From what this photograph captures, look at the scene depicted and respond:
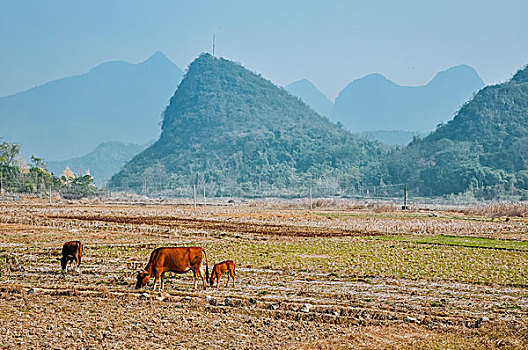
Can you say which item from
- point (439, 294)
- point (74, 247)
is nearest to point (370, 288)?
point (439, 294)

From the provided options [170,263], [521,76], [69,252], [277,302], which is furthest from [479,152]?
[277,302]

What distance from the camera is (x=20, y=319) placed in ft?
35.1

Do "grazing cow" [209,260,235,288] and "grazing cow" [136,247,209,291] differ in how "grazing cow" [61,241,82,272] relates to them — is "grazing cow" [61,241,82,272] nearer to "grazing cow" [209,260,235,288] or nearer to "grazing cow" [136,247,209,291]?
"grazing cow" [136,247,209,291]

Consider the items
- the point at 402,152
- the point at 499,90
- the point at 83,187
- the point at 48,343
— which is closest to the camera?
the point at 48,343

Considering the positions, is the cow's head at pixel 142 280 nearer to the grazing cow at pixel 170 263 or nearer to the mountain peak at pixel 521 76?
the grazing cow at pixel 170 263

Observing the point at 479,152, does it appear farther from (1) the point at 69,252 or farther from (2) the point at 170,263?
(2) the point at 170,263

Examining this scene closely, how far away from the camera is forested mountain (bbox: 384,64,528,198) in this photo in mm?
107250

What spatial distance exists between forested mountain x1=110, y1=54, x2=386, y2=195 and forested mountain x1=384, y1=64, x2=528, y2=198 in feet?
59.8

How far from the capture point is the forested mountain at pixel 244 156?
149125mm

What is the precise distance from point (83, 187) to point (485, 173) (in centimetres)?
7812

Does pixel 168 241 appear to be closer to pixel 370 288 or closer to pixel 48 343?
pixel 370 288

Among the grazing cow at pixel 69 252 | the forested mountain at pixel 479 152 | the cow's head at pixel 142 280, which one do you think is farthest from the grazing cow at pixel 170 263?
the forested mountain at pixel 479 152

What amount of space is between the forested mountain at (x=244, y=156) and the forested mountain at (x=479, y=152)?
18.2 meters

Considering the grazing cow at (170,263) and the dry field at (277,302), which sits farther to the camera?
the grazing cow at (170,263)
